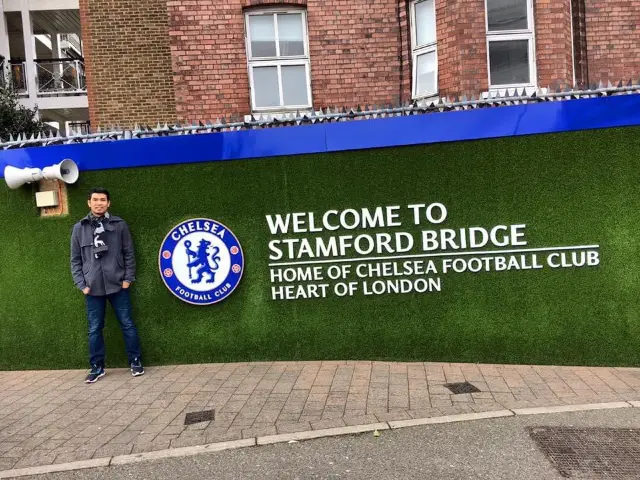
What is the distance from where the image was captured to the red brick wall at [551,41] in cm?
786

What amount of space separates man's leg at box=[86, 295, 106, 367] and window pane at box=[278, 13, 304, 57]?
5060mm

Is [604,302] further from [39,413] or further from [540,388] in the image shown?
[39,413]

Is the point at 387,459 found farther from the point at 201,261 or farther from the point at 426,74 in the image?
the point at 426,74

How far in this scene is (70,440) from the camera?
417cm

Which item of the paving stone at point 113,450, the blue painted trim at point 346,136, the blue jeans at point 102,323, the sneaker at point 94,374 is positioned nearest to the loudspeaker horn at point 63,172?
the blue painted trim at point 346,136

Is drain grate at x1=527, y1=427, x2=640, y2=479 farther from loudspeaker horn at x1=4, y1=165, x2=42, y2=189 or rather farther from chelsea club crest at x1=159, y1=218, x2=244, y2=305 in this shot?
loudspeaker horn at x1=4, y1=165, x2=42, y2=189

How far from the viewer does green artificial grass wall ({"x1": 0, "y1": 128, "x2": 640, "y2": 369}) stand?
18.3 ft

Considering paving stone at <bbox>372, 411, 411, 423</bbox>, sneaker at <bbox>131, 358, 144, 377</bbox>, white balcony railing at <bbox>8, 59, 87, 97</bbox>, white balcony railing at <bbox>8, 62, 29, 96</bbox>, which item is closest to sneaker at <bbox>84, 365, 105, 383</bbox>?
sneaker at <bbox>131, 358, 144, 377</bbox>

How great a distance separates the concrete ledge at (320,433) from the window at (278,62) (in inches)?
230

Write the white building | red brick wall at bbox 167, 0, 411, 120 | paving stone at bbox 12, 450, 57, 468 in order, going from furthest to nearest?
the white building, red brick wall at bbox 167, 0, 411, 120, paving stone at bbox 12, 450, 57, 468

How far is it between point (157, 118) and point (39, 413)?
5.80m

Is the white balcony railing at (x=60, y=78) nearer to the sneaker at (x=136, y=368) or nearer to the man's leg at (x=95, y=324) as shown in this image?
the man's leg at (x=95, y=324)

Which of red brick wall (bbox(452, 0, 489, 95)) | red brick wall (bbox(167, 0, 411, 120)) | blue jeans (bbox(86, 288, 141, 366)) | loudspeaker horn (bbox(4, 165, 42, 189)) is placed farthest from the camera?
red brick wall (bbox(167, 0, 411, 120))

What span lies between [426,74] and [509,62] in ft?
3.90
